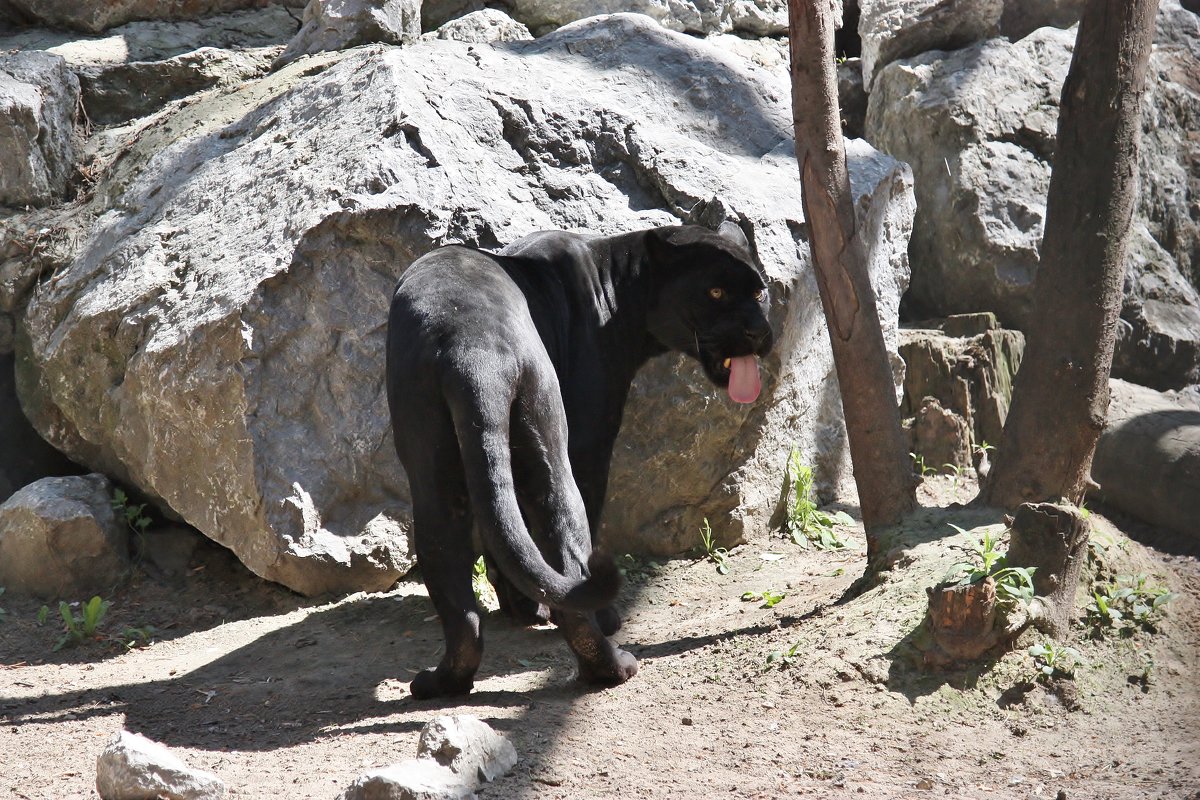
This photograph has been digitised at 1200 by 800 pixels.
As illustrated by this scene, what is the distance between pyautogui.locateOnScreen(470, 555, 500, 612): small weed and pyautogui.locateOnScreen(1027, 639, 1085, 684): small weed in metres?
2.69

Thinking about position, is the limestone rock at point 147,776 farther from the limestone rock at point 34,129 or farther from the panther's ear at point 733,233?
the limestone rock at point 34,129

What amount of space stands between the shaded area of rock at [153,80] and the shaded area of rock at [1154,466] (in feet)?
21.0

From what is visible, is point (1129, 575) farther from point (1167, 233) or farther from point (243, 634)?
point (1167, 233)

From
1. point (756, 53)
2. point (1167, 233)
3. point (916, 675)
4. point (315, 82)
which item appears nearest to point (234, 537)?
point (315, 82)

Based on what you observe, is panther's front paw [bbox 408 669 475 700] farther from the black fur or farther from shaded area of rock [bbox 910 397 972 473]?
shaded area of rock [bbox 910 397 972 473]

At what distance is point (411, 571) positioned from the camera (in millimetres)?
6027

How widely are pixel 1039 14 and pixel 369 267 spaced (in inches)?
283

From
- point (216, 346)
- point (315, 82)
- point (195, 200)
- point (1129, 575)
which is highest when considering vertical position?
point (315, 82)

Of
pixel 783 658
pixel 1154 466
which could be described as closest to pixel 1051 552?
pixel 783 658

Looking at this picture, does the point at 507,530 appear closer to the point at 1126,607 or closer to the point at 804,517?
the point at 1126,607

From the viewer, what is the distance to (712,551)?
6.29 meters

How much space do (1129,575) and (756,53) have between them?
6.27 metres

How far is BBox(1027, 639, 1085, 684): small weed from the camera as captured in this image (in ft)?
13.6

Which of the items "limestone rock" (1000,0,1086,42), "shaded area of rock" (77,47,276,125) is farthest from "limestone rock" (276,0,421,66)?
"limestone rock" (1000,0,1086,42)
